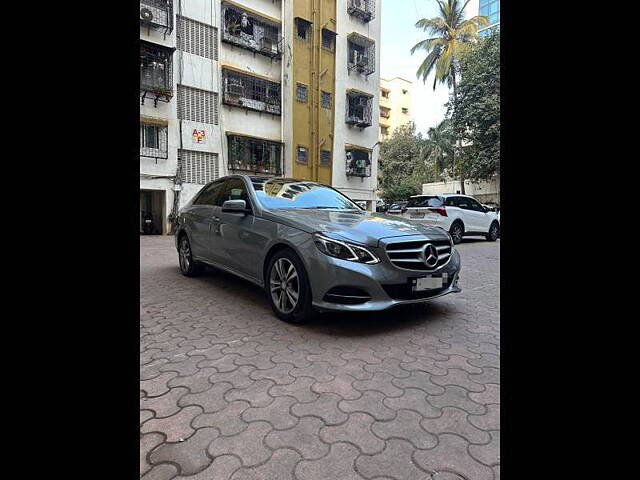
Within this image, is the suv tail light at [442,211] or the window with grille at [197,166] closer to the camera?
the suv tail light at [442,211]

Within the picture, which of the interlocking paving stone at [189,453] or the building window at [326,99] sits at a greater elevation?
the building window at [326,99]

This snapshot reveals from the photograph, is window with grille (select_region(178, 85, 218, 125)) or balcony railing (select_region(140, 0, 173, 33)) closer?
balcony railing (select_region(140, 0, 173, 33))

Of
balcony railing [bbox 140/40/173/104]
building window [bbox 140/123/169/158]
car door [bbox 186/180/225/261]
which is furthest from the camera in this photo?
building window [bbox 140/123/169/158]

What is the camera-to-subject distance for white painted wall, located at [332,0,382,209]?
69.8 feet

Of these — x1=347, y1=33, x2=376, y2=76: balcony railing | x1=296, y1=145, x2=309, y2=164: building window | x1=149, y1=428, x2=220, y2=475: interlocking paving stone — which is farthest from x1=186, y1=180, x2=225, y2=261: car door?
Result: x1=347, y1=33, x2=376, y2=76: balcony railing

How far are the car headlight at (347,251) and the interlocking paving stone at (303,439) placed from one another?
1.44 meters

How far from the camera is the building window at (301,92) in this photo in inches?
766

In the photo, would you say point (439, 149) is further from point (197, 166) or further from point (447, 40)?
point (197, 166)

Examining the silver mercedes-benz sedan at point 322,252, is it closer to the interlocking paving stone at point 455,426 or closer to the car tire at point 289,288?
the car tire at point 289,288

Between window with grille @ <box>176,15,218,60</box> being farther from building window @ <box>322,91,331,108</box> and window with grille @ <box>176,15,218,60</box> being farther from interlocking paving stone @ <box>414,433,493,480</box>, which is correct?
interlocking paving stone @ <box>414,433,493,480</box>

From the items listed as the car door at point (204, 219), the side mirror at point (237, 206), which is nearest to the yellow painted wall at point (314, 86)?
the car door at point (204, 219)

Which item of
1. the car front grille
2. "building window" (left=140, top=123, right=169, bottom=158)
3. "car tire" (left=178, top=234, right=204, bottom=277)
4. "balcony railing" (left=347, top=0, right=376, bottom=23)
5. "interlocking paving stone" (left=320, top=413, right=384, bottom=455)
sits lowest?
"interlocking paving stone" (left=320, top=413, right=384, bottom=455)

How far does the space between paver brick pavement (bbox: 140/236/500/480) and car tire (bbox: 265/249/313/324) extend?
13 centimetres
